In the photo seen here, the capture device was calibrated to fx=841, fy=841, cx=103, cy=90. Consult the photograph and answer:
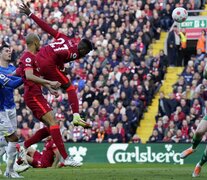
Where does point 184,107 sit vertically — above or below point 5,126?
below

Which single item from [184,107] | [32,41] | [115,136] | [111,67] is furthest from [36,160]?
[111,67]

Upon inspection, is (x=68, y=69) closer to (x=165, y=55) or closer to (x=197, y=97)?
(x=165, y=55)

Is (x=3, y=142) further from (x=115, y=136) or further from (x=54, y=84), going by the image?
(x=115, y=136)

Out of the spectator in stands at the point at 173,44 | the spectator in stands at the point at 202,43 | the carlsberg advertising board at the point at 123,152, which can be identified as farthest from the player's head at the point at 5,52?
the spectator in stands at the point at 173,44

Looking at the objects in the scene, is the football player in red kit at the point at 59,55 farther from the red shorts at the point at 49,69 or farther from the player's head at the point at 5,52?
the player's head at the point at 5,52

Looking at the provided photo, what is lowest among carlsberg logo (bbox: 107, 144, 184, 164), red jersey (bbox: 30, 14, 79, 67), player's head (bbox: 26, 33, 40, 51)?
carlsberg logo (bbox: 107, 144, 184, 164)

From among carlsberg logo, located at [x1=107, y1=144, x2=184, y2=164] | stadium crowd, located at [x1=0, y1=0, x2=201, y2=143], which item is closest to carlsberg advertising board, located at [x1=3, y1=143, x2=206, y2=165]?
carlsberg logo, located at [x1=107, y1=144, x2=184, y2=164]

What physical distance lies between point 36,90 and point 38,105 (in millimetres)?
327

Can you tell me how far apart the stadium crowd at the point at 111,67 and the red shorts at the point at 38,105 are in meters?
10.1

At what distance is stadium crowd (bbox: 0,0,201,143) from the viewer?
1152 inches

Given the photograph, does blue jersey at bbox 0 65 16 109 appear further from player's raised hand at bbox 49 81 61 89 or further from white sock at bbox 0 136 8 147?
player's raised hand at bbox 49 81 61 89

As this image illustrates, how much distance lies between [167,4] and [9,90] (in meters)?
16.4

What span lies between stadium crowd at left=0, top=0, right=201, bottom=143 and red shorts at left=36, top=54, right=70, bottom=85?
9.89 m

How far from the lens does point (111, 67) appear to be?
3181cm
